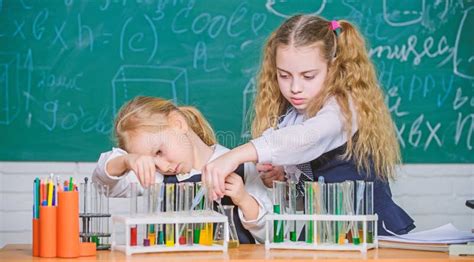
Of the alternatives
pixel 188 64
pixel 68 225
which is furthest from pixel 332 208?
pixel 188 64

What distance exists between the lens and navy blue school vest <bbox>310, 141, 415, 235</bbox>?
7.39 ft

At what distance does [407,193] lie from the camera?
3.81 metres

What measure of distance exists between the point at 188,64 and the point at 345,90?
1.51 metres

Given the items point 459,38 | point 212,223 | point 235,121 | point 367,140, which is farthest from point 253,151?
point 459,38

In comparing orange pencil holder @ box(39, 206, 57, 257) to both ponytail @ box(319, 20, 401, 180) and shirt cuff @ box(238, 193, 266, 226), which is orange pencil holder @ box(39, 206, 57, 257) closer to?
shirt cuff @ box(238, 193, 266, 226)

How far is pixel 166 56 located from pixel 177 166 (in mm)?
1421

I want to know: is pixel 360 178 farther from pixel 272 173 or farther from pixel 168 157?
pixel 168 157

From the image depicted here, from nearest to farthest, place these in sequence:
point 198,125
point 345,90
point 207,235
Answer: point 207,235 < point 345,90 < point 198,125

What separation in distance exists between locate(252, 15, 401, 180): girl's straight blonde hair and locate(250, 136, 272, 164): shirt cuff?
252 mm

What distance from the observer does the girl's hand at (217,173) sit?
1938 millimetres

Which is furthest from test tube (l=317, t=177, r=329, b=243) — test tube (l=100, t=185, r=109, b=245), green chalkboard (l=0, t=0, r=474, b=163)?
green chalkboard (l=0, t=0, r=474, b=163)

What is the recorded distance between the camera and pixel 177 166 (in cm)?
234

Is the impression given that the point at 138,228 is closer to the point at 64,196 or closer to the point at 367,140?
the point at 64,196

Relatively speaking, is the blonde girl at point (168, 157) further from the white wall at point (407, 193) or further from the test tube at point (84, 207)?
the white wall at point (407, 193)
